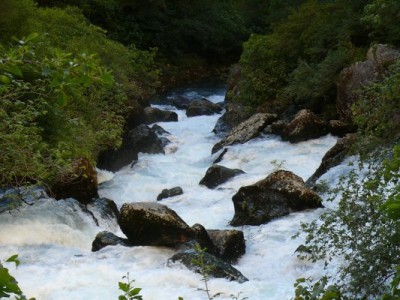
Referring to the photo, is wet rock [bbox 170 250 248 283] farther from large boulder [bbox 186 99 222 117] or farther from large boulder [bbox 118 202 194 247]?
large boulder [bbox 186 99 222 117]

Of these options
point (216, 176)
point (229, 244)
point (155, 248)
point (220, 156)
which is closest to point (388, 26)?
point (220, 156)

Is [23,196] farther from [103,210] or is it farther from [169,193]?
[169,193]

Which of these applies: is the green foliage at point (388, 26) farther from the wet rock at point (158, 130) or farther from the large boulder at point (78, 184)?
the wet rock at point (158, 130)

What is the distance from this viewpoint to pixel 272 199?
421 inches

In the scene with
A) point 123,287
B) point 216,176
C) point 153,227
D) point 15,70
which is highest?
point 15,70

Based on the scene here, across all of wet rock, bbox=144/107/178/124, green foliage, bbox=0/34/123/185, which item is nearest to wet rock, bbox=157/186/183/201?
green foliage, bbox=0/34/123/185

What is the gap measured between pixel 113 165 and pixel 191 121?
593 centimetres

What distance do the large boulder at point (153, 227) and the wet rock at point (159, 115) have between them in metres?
11.1

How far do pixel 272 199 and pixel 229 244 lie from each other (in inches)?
71.5

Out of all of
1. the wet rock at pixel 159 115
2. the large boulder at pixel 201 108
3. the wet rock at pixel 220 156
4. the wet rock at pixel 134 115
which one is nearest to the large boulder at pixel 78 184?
the wet rock at pixel 220 156

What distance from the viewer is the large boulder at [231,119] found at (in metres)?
18.5

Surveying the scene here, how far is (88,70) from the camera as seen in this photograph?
261cm

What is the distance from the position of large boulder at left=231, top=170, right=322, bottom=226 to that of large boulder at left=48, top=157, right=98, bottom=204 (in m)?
2.98

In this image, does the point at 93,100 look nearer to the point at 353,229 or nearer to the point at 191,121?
the point at 191,121
